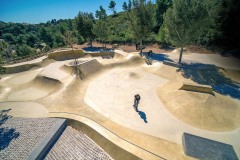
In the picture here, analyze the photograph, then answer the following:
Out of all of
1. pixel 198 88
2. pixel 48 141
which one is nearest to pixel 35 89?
pixel 48 141

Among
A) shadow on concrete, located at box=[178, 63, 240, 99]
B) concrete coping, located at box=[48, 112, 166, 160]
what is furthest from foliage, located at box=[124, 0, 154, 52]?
concrete coping, located at box=[48, 112, 166, 160]

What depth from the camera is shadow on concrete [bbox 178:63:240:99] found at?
19.1 m

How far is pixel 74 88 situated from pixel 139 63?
14527 mm

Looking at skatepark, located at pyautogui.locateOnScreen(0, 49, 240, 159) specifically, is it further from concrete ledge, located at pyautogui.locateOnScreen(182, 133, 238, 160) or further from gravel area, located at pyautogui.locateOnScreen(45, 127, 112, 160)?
gravel area, located at pyautogui.locateOnScreen(45, 127, 112, 160)

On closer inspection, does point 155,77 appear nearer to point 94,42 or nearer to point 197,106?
point 197,106

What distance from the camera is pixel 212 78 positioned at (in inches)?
847

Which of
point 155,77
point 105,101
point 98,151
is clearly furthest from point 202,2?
point 98,151

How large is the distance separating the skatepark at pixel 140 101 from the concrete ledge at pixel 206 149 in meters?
0.42

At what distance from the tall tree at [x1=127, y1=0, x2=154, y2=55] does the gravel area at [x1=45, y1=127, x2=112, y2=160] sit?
25075 mm

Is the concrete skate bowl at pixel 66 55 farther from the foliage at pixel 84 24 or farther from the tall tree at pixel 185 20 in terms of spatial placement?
the tall tree at pixel 185 20

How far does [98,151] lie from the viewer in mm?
11125

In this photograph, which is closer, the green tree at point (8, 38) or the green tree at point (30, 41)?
the green tree at point (30, 41)

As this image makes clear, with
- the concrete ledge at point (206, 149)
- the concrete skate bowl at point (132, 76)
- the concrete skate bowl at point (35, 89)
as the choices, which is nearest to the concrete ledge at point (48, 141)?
the concrete skate bowl at point (35, 89)

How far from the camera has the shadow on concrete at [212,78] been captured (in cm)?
1912
